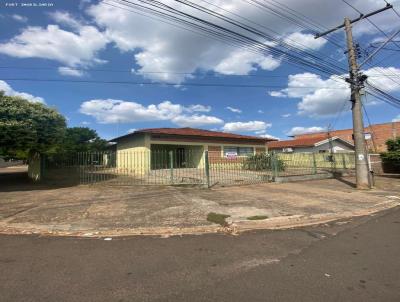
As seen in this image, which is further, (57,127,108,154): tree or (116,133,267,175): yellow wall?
(57,127,108,154): tree

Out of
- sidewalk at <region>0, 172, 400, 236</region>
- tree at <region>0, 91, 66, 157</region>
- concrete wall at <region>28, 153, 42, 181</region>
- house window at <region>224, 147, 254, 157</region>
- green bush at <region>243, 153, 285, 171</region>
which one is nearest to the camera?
sidewalk at <region>0, 172, 400, 236</region>

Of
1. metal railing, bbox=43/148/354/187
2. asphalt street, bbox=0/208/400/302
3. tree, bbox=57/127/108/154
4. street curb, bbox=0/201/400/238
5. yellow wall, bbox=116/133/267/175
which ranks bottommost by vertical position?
asphalt street, bbox=0/208/400/302

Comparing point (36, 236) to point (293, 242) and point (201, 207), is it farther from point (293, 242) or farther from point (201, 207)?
point (293, 242)

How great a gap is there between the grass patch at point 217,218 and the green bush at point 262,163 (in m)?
9.39

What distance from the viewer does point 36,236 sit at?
5.99m

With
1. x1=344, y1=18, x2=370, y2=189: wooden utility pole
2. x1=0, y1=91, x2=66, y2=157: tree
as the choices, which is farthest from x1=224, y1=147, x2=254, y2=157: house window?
x1=0, y1=91, x2=66, y2=157: tree

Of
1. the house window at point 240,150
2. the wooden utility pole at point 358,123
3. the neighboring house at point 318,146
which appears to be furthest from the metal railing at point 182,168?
the neighboring house at point 318,146

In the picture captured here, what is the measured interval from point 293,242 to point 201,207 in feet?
12.1

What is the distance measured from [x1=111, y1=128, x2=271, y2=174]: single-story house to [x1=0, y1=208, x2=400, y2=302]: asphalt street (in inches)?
554

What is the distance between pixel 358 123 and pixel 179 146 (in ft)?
50.4

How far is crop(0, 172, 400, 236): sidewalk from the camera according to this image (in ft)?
21.9

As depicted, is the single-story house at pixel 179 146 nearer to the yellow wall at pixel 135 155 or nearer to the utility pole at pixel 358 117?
the yellow wall at pixel 135 155

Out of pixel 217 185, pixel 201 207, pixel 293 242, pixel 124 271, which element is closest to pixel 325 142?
pixel 217 185

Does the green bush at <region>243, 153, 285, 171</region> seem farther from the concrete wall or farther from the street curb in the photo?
the concrete wall
